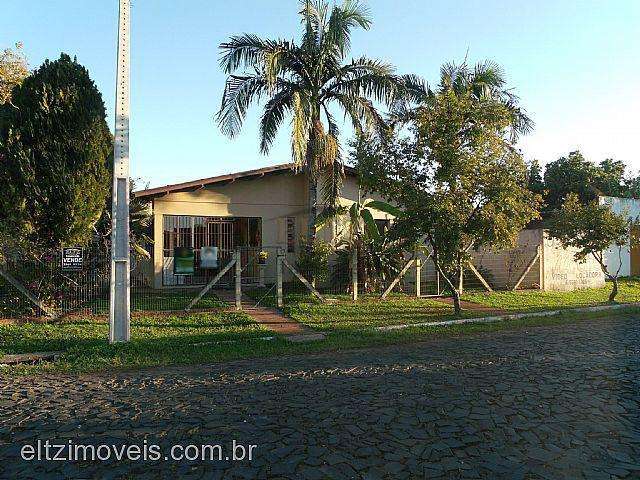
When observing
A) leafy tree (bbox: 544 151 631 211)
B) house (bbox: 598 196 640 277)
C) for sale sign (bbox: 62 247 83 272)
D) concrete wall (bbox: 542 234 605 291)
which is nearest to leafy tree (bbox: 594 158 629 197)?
leafy tree (bbox: 544 151 631 211)

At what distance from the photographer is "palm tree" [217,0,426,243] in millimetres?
14164

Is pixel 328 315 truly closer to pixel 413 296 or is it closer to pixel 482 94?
pixel 413 296

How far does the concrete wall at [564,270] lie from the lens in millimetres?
18031

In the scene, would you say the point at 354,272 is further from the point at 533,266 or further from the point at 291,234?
the point at 533,266

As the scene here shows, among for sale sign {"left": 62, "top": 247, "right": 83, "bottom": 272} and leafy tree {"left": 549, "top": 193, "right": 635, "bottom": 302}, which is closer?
for sale sign {"left": 62, "top": 247, "right": 83, "bottom": 272}

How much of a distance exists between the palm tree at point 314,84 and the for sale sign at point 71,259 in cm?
566

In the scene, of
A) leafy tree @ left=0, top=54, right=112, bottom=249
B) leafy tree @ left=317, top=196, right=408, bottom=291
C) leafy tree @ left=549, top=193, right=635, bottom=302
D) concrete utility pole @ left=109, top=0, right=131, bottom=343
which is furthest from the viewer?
leafy tree @ left=317, top=196, right=408, bottom=291

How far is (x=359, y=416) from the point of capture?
17.3 ft

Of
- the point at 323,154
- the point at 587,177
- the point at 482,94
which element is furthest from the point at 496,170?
the point at 587,177

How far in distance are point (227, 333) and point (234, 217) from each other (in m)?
7.93

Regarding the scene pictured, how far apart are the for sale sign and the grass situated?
1.18m

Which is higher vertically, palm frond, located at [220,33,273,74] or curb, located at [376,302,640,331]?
palm frond, located at [220,33,273,74]

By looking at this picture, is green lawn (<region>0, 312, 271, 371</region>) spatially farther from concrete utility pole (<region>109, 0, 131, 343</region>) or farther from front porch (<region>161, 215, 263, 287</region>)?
front porch (<region>161, 215, 263, 287</region>)

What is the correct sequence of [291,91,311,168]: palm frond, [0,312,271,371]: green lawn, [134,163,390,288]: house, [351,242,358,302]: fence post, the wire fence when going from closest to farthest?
[0,312,271,371]: green lawn
the wire fence
[291,91,311,168]: palm frond
[351,242,358,302]: fence post
[134,163,390,288]: house
